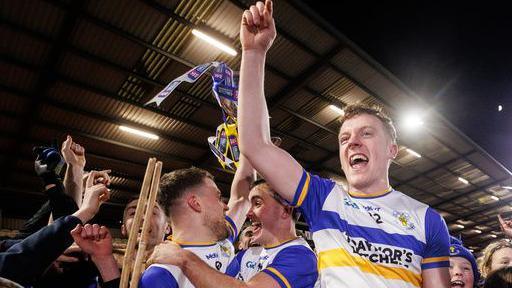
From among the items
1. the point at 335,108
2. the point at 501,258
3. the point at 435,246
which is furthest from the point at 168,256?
the point at 335,108

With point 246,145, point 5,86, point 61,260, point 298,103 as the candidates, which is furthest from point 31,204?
point 246,145

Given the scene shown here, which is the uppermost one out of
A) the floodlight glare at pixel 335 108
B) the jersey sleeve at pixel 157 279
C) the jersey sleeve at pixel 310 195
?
the floodlight glare at pixel 335 108

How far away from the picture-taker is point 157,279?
2.35m

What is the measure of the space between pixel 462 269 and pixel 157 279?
337cm

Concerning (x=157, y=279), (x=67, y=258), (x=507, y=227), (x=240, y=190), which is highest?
(x=507, y=227)

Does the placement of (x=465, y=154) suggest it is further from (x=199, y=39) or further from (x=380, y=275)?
(x=380, y=275)

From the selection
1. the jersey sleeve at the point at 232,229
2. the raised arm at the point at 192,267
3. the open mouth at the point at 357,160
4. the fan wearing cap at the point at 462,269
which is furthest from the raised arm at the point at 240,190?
the fan wearing cap at the point at 462,269

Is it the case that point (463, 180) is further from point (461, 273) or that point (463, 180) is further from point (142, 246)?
point (142, 246)

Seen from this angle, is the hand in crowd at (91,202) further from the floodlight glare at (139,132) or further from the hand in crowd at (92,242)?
the floodlight glare at (139,132)

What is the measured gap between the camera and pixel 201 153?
14.8 metres

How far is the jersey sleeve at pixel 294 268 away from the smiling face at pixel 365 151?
63 cm

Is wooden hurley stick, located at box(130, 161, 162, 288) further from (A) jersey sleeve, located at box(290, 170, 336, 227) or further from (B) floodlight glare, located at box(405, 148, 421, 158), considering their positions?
(B) floodlight glare, located at box(405, 148, 421, 158)

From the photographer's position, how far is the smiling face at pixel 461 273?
393 cm

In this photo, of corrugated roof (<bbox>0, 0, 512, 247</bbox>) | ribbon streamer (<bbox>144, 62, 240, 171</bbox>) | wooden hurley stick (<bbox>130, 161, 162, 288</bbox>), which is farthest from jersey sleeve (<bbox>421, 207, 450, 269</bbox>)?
corrugated roof (<bbox>0, 0, 512, 247</bbox>)
